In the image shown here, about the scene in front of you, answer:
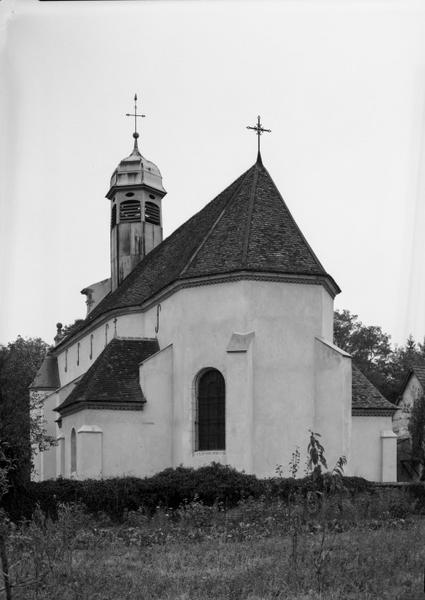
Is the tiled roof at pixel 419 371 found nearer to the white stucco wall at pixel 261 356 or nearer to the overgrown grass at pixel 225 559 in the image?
the white stucco wall at pixel 261 356

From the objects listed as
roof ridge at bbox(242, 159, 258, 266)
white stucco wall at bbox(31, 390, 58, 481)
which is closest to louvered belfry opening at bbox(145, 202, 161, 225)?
white stucco wall at bbox(31, 390, 58, 481)

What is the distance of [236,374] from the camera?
30.8 m

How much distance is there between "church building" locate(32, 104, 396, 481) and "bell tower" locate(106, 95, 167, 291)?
13155 mm

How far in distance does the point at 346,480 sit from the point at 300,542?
1271cm

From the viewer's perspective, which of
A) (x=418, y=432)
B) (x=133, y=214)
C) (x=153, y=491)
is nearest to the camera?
(x=153, y=491)

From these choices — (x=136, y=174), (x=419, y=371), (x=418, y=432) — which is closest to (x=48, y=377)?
(x=136, y=174)

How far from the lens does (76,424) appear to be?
34.3 m

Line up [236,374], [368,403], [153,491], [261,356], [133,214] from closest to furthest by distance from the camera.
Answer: [153,491], [236,374], [261,356], [368,403], [133,214]

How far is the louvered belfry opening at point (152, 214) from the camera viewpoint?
5084 cm

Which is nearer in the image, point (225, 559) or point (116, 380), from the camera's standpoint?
point (225, 559)

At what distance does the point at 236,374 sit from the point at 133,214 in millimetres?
21768

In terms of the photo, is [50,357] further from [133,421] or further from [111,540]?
[111,540]

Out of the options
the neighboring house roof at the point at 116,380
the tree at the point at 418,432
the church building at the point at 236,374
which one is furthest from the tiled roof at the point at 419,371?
the neighboring house roof at the point at 116,380

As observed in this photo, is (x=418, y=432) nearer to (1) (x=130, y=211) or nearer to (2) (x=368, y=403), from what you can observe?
(2) (x=368, y=403)
